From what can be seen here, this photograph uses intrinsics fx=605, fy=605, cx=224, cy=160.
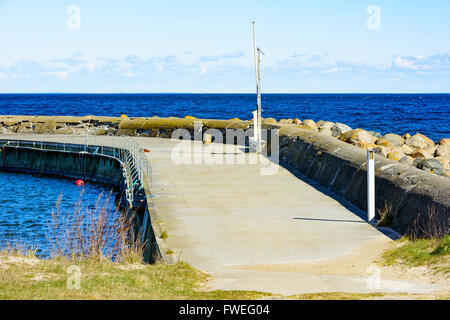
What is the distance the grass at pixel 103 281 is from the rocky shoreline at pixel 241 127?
1386 centimetres

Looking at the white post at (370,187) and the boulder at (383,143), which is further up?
the white post at (370,187)

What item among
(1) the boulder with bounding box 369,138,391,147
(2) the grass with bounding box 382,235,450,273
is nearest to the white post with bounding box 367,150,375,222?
(2) the grass with bounding box 382,235,450,273

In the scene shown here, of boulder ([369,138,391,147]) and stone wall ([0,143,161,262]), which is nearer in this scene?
stone wall ([0,143,161,262])

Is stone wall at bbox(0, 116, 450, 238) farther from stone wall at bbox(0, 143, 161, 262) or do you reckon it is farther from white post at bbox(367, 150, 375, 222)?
stone wall at bbox(0, 143, 161, 262)

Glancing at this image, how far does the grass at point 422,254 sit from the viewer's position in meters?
8.93

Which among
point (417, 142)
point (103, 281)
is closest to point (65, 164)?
point (417, 142)

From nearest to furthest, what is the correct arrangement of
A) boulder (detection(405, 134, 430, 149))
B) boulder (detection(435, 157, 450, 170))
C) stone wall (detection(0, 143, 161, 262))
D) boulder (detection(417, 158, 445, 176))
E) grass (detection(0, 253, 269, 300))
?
grass (detection(0, 253, 269, 300)), boulder (detection(417, 158, 445, 176)), boulder (detection(435, 157, 450, 170)), stone wall (detection(0, 143, 161, 262)), boulder (detection(405, 134, 430, 149))

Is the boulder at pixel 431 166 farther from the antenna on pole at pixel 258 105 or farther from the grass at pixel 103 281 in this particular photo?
the grass at pixel 103 281

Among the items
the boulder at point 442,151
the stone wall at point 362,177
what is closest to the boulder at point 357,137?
the stone wall at point 362,177

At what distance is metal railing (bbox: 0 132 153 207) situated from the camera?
1750 centimetres

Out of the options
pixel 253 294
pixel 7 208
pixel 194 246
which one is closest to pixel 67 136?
pixel 7 208

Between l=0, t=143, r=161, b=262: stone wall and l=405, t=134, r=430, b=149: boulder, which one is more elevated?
l=405, t=134, r=430, b=149: boulder

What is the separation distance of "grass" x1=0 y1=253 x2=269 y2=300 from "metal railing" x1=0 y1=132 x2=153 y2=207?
615 centimetres
